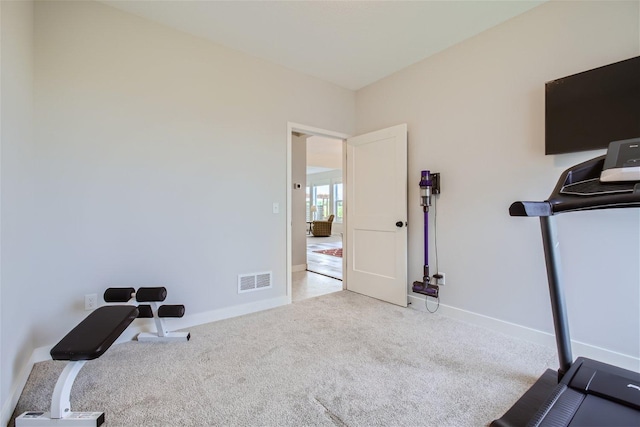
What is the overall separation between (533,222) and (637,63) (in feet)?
3.82

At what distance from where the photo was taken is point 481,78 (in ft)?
8.49

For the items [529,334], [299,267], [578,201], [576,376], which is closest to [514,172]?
[578,201]

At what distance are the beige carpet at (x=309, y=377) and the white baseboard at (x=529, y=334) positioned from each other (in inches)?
3.5

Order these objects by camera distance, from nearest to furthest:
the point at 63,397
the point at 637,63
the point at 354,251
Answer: the point at 63,397
the point at 637,63
the point at 354,251

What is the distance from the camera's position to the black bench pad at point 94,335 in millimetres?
1325

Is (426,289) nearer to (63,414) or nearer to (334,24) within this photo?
(334,24)

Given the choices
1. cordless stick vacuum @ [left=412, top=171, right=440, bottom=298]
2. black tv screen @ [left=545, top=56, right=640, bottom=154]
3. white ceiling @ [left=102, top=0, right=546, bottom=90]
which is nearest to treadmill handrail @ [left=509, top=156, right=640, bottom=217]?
black tv screen @ [left=545, top=56, right=640, bottom=154]

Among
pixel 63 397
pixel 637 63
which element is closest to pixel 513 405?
pixel 637 63

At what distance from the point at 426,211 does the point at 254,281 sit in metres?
1.95

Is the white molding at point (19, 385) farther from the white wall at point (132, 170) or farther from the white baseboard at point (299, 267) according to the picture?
the white baseboard at point (299, 267)

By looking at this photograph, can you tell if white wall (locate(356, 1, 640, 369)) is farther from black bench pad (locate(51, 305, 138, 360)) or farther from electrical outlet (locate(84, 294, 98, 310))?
electrical outlet (locate(84, 294, 98, 310))

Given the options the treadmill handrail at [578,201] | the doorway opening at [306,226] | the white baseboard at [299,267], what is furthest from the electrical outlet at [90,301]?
the white baseboard at [299,267]

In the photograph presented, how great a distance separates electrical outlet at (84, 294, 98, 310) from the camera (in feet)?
7.17

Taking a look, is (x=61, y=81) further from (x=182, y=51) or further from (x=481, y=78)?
(x=481, y=78)
